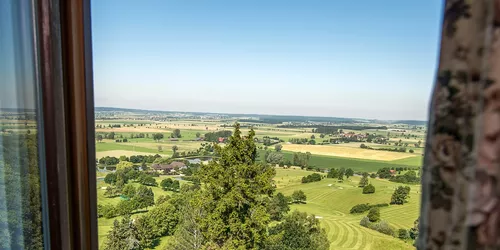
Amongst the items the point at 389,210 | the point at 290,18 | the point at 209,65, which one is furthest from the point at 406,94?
the point at 209,65

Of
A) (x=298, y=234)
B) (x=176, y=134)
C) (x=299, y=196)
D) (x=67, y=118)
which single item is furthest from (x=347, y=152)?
(x=67, y=118)

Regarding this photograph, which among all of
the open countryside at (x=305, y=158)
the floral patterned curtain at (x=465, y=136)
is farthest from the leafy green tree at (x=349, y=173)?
the floral patterned curtain at (x=465, y=136)

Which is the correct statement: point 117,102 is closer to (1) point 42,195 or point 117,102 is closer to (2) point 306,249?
(1) point 42,195

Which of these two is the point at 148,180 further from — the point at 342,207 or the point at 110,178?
the point at 342,207

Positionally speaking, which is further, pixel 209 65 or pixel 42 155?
pixel 209 65

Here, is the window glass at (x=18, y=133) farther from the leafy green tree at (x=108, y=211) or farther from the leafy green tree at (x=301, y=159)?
the leafy green tree at (x=301, y=159)

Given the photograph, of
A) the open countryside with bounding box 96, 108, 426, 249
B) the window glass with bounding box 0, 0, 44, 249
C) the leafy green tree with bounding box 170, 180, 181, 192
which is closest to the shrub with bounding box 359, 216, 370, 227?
the open countryside with bounding box 96, 108, 426, 249
